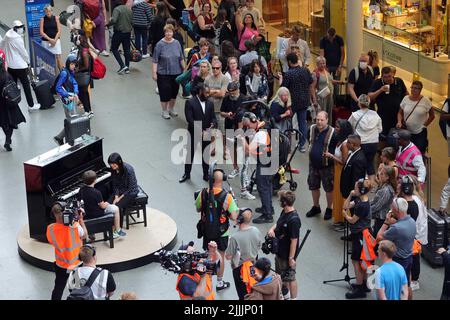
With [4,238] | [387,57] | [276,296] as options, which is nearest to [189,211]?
[4,238]

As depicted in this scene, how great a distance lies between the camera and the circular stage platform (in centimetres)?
1311

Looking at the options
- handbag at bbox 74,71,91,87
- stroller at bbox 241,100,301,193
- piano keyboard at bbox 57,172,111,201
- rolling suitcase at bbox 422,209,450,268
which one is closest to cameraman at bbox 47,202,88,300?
piano keyboard at bbox 57,172,111,201

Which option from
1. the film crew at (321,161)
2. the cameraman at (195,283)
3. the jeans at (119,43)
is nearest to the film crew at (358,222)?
the film crew at (321,161)

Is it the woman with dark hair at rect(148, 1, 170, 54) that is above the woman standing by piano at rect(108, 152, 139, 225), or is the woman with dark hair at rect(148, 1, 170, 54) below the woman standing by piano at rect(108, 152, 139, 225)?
above

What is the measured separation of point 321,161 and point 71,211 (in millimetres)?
3885

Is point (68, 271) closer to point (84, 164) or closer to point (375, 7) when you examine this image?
point (84, 164)

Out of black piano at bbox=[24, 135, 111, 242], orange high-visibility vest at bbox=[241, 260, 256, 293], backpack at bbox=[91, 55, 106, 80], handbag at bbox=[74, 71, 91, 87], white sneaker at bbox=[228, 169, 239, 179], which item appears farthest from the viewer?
backpack at bbox=[91, 55, 106, 80]

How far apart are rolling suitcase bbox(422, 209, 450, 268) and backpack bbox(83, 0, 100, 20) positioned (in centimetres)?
1185

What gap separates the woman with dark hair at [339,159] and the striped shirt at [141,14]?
9.22 meters

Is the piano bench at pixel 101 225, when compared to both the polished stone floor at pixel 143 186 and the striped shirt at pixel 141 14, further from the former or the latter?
the striped shirt at pixel 141 14

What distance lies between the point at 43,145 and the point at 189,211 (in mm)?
4224

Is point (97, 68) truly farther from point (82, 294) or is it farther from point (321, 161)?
point (82, 294)

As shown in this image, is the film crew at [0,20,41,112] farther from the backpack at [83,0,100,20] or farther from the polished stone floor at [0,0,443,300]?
the backpack at [83,0,100,20]

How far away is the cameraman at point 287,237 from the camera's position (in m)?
A: 11.4
